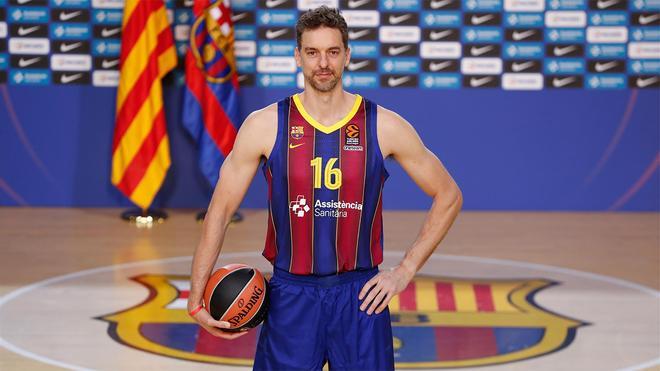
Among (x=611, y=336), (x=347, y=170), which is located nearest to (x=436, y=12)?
(x=611, y=336)

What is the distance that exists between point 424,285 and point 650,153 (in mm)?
3363

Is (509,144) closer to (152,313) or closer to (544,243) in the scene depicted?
(544,243)

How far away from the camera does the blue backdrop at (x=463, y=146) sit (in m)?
9.20

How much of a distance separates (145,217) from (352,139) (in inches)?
216

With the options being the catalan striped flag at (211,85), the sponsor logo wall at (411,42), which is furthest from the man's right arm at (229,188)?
the sponsor logo wall at (411,42)

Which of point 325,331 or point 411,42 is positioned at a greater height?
point 411,42

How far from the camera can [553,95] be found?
9250 mm

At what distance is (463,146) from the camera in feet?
30.5

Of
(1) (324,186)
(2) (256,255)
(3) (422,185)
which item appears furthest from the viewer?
(2) (256,255)

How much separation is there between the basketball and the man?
0.03 metres

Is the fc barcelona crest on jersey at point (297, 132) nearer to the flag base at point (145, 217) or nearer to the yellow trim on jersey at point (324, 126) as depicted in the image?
the yellow trim on jersey at point (324, 126)

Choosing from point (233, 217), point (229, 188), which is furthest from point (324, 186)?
point (233, 217)

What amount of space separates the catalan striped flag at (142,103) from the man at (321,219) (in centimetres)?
528

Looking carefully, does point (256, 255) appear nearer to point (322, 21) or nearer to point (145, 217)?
point (145, 217)
